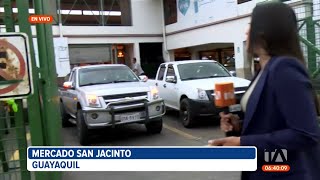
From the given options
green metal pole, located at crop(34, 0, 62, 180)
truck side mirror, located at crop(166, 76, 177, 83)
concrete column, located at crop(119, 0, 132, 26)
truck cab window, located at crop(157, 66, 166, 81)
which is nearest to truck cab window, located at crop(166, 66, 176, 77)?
truck side mirror, located at crop(166, 76, 177, 83)

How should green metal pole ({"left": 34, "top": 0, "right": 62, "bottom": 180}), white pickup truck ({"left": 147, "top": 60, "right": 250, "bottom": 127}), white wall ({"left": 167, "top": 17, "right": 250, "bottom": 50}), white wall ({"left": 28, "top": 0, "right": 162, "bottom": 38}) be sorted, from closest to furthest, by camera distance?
green metal pole ({"left": 34, "top": 0, "right": 62, "bottom": 180}), white pickup truck ({"left": 147, "top": 60, "right": 250, "bottom": 127}), white wall ({"left": 167, "top": 17, "right": 250, "bottom": 50}), white wall ({"left": 28, "top": 0, "right": 162, "bottom": 38})

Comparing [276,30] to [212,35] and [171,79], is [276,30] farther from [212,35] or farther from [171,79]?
[212,35]

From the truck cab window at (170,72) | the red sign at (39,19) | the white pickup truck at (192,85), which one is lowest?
the white pickup truck at (192,85)

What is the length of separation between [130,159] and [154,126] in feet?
21.3

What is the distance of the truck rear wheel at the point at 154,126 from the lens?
9.08m

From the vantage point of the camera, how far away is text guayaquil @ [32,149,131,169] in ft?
8.85

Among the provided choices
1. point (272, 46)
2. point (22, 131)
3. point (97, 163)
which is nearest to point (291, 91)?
point (272, 46)

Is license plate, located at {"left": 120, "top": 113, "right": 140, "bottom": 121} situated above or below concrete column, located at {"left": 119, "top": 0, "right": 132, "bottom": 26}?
below

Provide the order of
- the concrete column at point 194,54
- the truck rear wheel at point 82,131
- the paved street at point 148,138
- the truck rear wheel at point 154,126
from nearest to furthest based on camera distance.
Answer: the paved street at point 148,138, the truck rear wheel at point 82,131, the truck rear wheel at point 154,126, the concrete column at point 194,54

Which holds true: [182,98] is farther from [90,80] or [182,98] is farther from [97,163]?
[97,163]

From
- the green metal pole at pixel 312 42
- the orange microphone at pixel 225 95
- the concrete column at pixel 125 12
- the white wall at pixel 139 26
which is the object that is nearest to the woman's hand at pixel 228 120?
the orange microphone at pixel 225 95

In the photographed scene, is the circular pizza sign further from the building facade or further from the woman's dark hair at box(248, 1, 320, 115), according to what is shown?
the building facade

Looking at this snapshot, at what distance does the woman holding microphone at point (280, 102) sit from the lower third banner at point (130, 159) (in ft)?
1.43

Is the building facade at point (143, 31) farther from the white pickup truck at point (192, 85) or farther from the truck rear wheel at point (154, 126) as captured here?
the truck rear wheel at point (154, 126)
